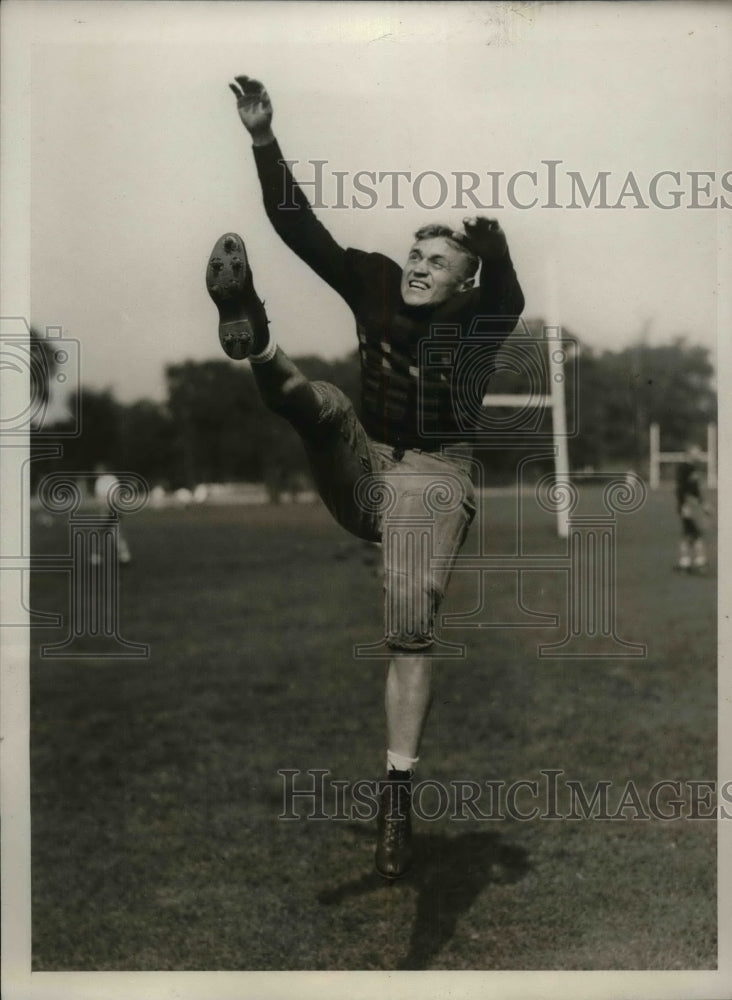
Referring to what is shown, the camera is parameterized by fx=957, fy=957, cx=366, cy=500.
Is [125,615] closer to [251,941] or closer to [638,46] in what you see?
[251,941]

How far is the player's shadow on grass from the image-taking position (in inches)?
110

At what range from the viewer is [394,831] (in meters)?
2.39

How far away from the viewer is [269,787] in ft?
11.7

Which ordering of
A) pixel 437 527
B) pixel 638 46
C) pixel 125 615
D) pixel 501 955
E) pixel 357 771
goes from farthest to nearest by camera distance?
pixel 357 771 < pixel 125 615 < pixel 501 955 < pixel 638 46 < pixel 437 527

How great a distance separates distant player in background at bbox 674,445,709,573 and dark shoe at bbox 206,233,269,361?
1662mm

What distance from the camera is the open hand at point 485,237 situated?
2350mm

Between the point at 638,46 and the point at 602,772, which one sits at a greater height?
the point at 638,46

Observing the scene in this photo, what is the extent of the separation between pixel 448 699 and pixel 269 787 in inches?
41.1

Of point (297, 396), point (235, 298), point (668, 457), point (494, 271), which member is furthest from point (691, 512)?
point (235, 298)

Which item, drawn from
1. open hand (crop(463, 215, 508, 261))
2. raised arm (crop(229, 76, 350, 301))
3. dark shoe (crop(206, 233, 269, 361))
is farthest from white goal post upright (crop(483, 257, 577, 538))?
dark shoe (crop(206, 233, 269, 361))

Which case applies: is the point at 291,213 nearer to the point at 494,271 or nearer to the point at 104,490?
the point at 494,271

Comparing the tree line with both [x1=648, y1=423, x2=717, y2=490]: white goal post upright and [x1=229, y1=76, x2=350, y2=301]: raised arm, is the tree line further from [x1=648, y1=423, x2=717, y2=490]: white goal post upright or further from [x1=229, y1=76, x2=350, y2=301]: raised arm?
[x1=229, y1=76, x2=350, y2=301]: raised arm

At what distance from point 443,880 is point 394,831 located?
679 millimetres

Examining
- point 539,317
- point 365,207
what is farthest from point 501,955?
point 365,207
